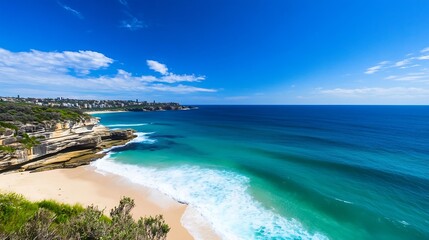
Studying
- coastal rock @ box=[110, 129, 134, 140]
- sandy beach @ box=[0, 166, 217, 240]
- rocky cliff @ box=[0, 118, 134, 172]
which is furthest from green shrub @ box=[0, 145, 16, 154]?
coastal rock @ box=[110, 129, 134, 140]

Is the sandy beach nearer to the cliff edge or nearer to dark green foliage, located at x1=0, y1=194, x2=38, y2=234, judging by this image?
the cliff edge

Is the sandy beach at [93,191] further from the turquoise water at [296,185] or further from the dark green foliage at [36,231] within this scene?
the dark green foliage at [36,231]

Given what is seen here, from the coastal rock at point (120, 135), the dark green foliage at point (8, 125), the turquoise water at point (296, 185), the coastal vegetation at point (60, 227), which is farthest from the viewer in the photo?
the coastal rock at point (120, 135)

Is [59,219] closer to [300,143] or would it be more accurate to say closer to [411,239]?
[411,239]

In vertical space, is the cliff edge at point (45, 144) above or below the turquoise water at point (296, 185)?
above

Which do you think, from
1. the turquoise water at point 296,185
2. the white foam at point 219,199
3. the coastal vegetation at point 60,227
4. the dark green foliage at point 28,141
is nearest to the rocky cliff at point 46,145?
the dark green foliage at point 28,141

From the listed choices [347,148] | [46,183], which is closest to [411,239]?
[347,148]

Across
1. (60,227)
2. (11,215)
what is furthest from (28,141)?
(60,227)
